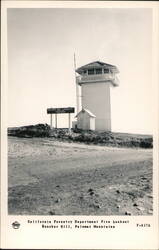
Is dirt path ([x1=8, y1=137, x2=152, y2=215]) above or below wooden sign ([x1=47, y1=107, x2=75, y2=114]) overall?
below

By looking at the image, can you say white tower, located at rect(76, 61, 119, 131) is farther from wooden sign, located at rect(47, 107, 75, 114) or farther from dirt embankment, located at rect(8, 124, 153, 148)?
wooden sign, located at rect(47, 107, 75, 114)

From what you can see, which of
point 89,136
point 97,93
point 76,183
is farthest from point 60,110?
point 97,93

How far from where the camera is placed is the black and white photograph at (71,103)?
692cm

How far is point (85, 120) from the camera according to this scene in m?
12.4

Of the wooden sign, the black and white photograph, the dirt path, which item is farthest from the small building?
the dirt path

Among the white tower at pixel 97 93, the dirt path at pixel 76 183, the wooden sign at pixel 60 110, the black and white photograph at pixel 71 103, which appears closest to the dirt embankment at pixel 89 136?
the white tower at pixel 97 93

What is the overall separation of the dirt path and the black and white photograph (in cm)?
2

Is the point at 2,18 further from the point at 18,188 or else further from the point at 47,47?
the point at 18,188

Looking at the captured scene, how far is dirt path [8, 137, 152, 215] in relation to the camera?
22.4 feet

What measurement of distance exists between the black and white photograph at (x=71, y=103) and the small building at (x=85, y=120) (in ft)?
6.26

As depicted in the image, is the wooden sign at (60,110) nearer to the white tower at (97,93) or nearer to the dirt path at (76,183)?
the dirt path at (76,183)

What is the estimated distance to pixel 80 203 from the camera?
6.99m

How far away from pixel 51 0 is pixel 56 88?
104 inches

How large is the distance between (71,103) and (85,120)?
2.43 metres
